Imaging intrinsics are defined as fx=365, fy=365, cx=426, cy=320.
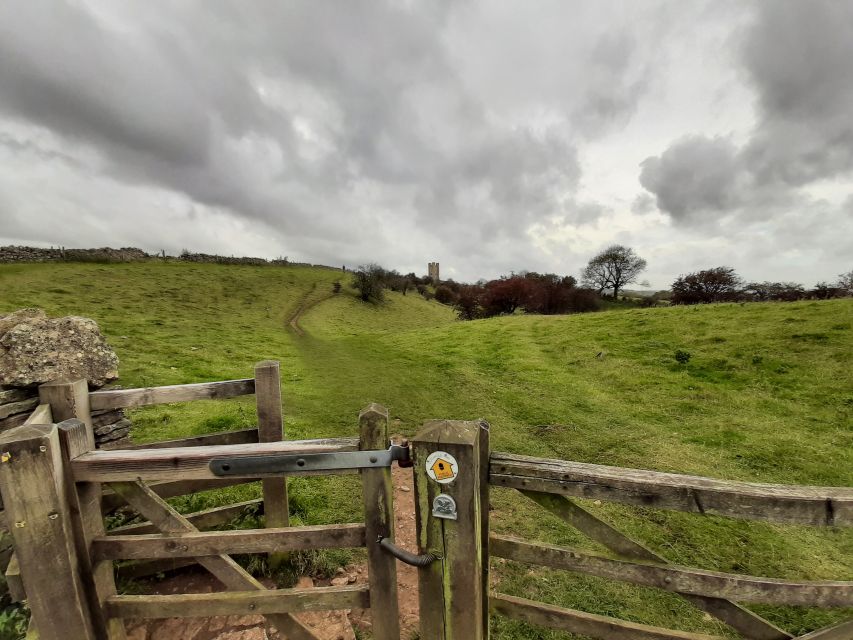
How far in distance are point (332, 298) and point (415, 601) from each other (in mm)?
46958

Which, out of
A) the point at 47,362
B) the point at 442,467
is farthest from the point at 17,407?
the point at 442,467

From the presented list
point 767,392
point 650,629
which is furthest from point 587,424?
point 650,629

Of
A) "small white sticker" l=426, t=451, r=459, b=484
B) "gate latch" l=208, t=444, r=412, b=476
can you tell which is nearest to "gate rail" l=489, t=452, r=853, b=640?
"small white sticker" l=426, t=451, r=459, b=484

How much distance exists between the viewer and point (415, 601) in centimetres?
434

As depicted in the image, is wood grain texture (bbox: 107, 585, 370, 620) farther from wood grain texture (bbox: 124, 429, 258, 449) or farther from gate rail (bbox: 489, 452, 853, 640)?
wood grain texture (bbox: 124, 429, 258, 449)

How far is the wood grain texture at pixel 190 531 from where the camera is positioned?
A: 2600mm

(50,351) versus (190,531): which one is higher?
(50,351)

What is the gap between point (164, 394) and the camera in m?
4.13

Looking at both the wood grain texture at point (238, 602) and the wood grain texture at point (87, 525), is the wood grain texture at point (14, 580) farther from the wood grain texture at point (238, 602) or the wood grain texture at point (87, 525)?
the wood grain texture at point (238, 602)

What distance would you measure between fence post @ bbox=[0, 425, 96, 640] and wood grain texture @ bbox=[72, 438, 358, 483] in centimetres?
16

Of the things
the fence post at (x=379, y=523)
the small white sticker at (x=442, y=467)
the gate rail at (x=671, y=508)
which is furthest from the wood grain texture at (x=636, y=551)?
the fence post at (x=379, y=523)

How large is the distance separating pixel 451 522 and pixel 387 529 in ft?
1.63

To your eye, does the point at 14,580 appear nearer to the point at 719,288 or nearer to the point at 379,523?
the point at 379,523

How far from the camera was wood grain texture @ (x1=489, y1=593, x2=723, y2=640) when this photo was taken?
261 centimetres
